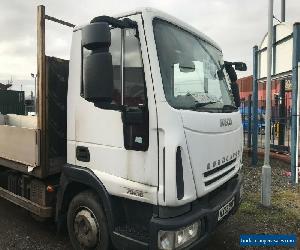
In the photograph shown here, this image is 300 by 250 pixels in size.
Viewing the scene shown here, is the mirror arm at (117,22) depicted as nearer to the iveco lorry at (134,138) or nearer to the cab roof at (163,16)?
the iveco lorry at (134,138)

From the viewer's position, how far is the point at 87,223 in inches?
141

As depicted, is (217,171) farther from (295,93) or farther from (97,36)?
(295,93)

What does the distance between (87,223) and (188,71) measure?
1837mm

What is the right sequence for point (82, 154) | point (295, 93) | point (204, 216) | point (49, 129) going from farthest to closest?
point (295, 93), point (49, 129), point (82, 154), point (204, 216)

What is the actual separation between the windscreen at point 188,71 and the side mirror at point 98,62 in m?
0.50

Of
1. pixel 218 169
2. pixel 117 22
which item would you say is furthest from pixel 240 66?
pixel 117 22

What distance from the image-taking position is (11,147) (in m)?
4.51

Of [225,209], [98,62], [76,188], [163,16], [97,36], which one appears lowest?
[225,209]

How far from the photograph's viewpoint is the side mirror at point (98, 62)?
2789mm

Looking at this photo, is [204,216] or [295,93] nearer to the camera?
[204,216]

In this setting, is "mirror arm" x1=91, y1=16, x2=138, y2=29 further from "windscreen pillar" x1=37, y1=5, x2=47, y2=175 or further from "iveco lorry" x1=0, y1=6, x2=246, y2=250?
"windscreen pillar" x1=37, y1=5, x2=47, y2=175

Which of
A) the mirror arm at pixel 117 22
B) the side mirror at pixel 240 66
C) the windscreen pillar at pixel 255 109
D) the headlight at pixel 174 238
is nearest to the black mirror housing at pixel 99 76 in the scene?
the mirror arm at pixel 117 22

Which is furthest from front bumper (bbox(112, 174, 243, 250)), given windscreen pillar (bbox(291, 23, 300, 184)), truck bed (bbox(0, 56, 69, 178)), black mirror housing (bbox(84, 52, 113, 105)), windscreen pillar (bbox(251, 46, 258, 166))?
windscreen pillar (bbox(251, 46, 258, 166))

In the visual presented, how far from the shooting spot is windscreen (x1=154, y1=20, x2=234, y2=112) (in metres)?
3.15
